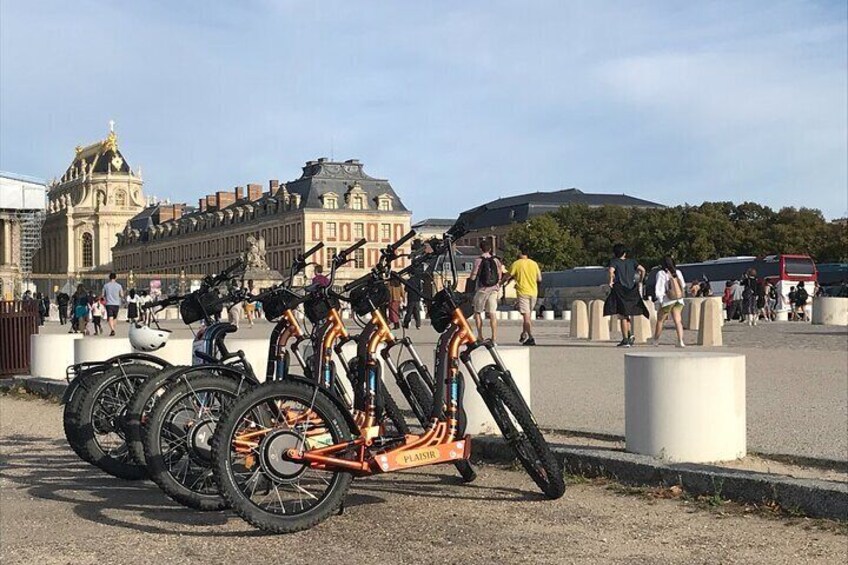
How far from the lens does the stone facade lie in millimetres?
182375

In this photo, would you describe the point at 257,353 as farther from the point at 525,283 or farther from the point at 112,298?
the point at 112,298

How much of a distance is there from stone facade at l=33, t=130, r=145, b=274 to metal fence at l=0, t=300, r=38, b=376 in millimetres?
166941

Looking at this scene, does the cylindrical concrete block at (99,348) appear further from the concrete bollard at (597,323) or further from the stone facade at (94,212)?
the stone facade at (94,212)

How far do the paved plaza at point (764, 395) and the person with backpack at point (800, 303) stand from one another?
2757 centimetres

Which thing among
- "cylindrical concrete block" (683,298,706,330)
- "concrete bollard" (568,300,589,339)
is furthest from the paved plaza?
"cylindrical concrete block" (683,298,706,330)

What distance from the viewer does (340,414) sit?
6023mm

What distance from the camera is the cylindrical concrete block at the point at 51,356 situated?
50.9 ft

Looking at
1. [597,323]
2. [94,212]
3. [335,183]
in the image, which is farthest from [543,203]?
[597,323]

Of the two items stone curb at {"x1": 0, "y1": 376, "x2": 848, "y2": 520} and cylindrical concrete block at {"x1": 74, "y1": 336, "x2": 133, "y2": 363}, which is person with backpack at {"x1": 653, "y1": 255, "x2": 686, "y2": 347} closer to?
cylindrical concrete block at {"x1": 74, "y1": 336, "x2": 133, "y2": 363}

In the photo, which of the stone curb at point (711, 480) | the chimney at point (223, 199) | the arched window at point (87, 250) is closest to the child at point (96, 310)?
the stone curb at point (711, 480)

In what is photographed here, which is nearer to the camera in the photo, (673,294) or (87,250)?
(673,294)

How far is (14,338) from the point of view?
58.3ft

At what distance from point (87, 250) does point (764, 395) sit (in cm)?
18155

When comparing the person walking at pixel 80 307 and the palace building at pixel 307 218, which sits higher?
the palace building at pixel 307 218
